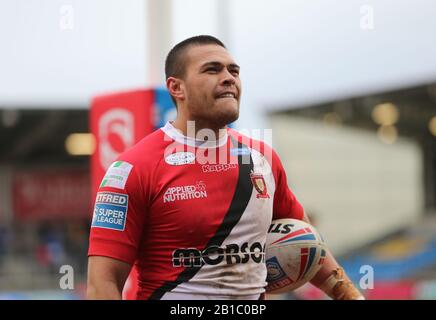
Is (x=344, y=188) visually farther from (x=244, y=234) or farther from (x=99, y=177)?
(x=244, y=234)

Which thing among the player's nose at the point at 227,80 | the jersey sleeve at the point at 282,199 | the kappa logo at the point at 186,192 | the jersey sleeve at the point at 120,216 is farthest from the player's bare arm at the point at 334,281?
the jersey sleeve at the point at 120,216

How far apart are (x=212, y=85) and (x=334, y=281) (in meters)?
1.07

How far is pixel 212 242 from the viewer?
3.22 meters

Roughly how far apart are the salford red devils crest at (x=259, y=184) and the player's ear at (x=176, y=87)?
430 mm

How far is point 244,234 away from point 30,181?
943 inches

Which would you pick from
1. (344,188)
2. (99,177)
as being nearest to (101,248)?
(99,177)

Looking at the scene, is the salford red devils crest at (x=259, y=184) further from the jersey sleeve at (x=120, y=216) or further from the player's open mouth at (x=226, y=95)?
the jersey sleeve at (x=120, y=216)

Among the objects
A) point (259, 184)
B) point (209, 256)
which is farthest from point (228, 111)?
point (209, 256)

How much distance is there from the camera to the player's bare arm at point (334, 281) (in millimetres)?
3689

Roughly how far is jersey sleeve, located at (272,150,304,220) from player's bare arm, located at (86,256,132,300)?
0.75 metres

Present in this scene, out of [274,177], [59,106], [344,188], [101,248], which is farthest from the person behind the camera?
[344,188]

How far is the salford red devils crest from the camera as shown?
3369 millimetres

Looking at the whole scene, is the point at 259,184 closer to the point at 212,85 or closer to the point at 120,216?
the point at 212,85

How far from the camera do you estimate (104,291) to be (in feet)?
10.1
